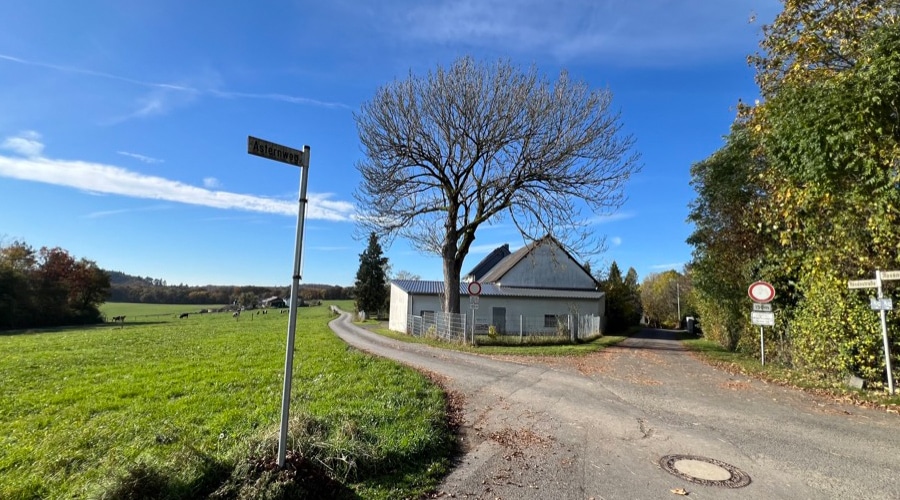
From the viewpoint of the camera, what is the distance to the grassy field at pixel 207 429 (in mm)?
3657

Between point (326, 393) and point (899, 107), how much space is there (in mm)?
11095

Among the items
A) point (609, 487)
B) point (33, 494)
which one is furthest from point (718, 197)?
point (33, 494)

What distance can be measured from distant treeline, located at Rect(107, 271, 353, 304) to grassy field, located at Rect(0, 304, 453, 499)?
200 feet

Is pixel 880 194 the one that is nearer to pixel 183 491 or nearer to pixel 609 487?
pixel 609 487

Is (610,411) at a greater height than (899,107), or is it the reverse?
(899,107)

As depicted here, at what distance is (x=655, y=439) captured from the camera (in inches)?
225

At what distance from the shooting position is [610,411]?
7.25 metres

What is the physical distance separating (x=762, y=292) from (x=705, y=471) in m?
9.50

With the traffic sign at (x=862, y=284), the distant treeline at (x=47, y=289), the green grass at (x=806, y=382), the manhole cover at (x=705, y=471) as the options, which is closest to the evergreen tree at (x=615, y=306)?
the green grass at (x=806, y=382)

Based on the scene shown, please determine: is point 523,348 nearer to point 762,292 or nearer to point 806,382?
point 762,292

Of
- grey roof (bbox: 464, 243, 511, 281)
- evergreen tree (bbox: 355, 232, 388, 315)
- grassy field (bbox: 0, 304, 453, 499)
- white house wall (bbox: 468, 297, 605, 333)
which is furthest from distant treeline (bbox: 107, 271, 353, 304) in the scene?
grassy field (bbox: 0, 304, 453, 499)

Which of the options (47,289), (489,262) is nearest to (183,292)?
(47,289)

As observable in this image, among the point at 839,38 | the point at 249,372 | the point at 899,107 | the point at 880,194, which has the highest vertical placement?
the point at 839,38

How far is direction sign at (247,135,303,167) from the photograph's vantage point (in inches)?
144
